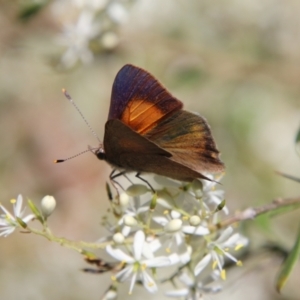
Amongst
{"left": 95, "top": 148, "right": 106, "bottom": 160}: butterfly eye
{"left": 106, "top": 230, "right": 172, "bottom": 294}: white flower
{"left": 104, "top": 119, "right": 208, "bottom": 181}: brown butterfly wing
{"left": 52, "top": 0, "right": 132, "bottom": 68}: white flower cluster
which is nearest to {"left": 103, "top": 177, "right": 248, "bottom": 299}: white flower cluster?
{"left": 106, "top": 230, "right": 172, "bottom": 294}: white flower

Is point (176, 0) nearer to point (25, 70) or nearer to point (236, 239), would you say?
point (25, 70)

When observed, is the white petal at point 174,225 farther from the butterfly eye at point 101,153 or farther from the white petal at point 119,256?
the butterfly eye at point 101,153

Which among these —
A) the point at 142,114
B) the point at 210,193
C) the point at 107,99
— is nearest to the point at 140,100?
the point at 142,114

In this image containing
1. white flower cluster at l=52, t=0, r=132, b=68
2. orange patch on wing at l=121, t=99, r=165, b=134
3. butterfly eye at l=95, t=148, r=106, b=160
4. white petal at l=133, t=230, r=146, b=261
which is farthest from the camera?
white flower cluster at l=52, t=0, r=132, b=68

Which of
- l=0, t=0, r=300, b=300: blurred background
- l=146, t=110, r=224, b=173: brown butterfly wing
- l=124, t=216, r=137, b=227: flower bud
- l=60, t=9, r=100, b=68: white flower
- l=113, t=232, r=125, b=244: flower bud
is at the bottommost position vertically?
l=0, t=0, r=300, b=300: blurred background

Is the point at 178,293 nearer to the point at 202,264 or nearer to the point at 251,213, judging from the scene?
the point at 202,264

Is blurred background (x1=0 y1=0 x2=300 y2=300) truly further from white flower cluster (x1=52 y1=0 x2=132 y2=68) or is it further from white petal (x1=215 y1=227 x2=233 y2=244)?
white petal (x1=215 y1=227 x2=233 y2=244)
